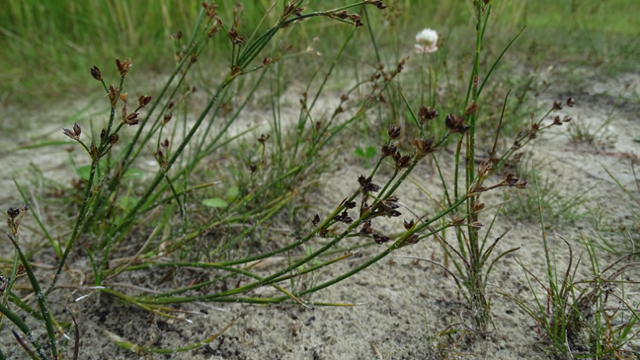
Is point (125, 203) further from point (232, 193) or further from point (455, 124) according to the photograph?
point (455, 124)

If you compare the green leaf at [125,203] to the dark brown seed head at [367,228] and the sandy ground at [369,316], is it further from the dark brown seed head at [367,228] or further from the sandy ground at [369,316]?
the dark brown seed head at [367,228]

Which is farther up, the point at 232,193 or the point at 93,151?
the point at 232,193

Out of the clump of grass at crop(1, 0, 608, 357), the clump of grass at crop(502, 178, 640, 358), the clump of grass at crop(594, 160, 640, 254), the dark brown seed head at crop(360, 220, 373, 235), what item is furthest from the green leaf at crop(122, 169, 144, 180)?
the clump of grass at crop(594, 160, 640, 254)

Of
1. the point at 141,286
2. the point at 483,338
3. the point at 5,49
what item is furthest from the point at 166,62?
the point at 483,338

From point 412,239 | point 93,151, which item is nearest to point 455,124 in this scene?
point 412,239

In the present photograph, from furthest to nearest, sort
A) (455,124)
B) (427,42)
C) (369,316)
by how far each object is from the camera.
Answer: (427,42), (369,316), (455,124)

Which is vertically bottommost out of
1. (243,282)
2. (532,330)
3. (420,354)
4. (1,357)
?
(1,357)

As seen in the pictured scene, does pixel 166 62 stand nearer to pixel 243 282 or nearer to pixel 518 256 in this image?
pixel 243 282

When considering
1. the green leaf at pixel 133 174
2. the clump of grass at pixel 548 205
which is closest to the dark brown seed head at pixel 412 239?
the clump of grass at pixel 548 205
